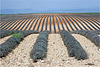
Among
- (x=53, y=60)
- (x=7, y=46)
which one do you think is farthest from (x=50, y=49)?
(x=7, y=46)

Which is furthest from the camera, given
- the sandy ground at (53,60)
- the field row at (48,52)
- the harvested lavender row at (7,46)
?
the harvested lavender row at (7,46)

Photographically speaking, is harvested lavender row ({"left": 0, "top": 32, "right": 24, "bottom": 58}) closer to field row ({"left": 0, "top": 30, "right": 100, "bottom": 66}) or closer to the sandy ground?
field row ({"left": 0, "top": 30, "right": 100, "bottom": 66})

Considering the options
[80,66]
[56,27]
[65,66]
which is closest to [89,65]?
[80,66]

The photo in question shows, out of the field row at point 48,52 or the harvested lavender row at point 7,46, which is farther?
the harvested lavender row at point 7,46

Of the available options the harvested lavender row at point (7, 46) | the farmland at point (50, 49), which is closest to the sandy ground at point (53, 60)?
the farmland at point (50, 49)

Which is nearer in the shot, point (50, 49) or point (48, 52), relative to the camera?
point (48, 52)

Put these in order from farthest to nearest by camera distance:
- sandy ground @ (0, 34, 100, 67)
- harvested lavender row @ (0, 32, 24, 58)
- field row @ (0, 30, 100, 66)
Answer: harvested lavender row @ (0, 32, 24, 58)
field row @ (0, 30, 100, 66)
sandy ground @ (0, 34, 100, 67)

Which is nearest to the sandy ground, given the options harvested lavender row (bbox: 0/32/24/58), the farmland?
the farmland

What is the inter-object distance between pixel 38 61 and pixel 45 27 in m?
15.5

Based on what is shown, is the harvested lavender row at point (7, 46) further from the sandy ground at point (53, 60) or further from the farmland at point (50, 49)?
the sandy ground at point (53, 60)

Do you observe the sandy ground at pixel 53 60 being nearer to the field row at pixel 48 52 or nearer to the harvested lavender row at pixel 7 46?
the field row at pixel 48 52

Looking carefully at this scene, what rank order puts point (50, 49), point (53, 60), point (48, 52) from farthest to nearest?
point (50, 49), point (48, 52), point (53, 60)

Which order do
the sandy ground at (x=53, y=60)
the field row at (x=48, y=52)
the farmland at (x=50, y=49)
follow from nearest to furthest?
the sandy ground at (x=53, y=60) → the farmland at (x=50, y=49) → the field row at (x=48, y=52)

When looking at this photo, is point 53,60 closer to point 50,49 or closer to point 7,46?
point 50,49
